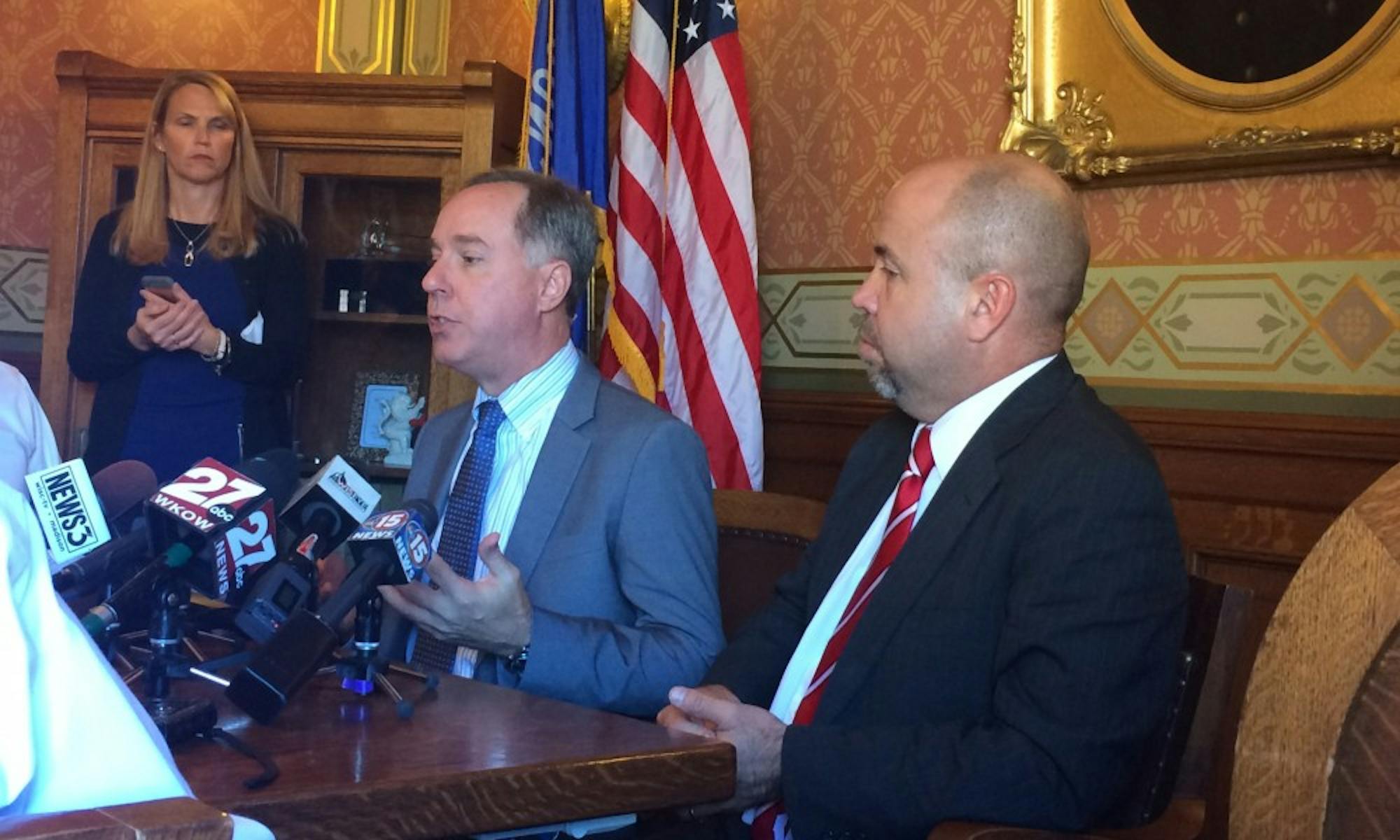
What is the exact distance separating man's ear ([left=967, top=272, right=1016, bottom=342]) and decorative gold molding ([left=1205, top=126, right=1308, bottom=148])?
1.39m

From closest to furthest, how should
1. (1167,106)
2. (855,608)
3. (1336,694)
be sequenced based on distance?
(1336,694) < (855,608) < (1167,106)

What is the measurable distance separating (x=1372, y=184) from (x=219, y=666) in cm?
243

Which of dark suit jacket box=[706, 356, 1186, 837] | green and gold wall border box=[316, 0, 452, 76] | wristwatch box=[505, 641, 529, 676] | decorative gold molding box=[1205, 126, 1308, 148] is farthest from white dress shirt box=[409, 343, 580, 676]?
green and gold wall border box=[316, 0, 452, 76]

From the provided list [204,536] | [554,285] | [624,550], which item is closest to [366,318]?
[554,285]

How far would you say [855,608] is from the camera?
2078mm

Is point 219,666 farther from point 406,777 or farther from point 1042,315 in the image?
point 1042,315

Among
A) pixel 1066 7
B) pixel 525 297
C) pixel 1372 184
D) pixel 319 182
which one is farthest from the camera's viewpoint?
pixel 319 182

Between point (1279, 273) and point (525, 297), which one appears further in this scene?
point (1279, 273)

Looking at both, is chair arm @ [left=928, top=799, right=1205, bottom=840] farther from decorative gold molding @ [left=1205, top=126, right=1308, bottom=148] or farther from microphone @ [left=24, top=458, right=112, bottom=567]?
decorative gold molding @ [left=1205, top=126, right=1308, bottom=148]

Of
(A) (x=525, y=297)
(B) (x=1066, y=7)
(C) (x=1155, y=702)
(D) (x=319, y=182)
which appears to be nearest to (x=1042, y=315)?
(C) (x=1155, y=702)

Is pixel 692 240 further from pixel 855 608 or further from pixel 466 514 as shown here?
pixel 855 608

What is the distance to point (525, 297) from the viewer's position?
268cm

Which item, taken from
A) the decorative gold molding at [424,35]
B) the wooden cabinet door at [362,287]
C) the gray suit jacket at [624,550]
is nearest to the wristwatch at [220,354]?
the wooden cabinet door at [362,287]

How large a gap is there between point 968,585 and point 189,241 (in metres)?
3.06
